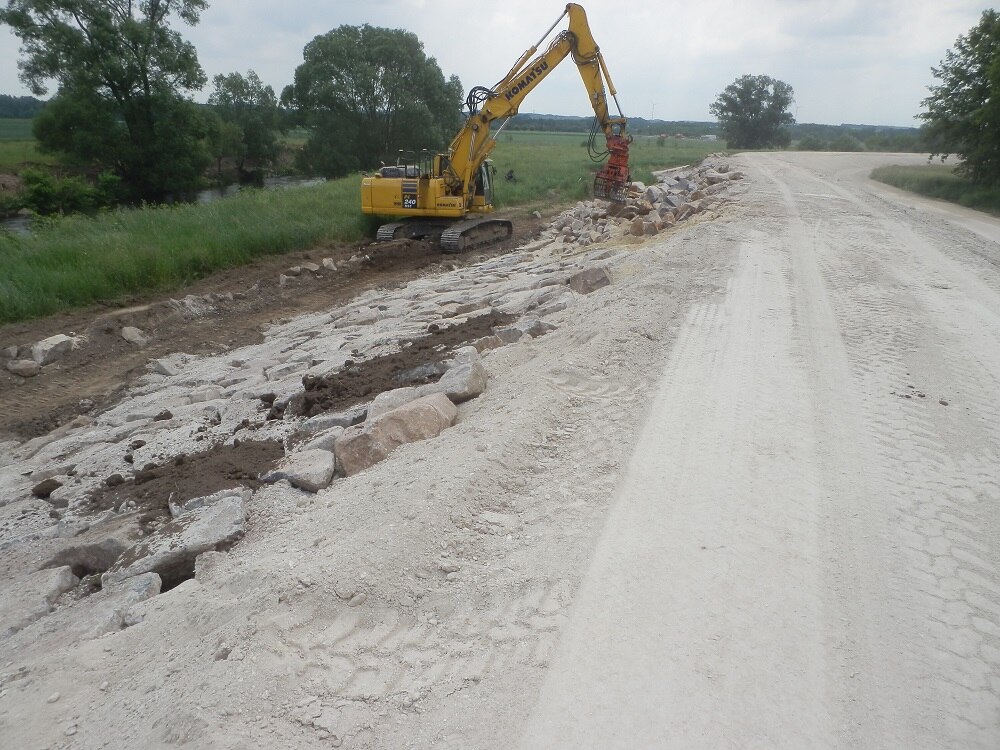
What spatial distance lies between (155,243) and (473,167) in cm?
745

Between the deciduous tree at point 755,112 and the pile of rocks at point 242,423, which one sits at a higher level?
→ the deciduous tree at point 755,112

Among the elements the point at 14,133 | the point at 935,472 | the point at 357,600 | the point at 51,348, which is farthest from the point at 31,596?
the point at 14,133

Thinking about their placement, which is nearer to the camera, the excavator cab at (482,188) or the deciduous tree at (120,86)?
the excavator cab at (482,188)

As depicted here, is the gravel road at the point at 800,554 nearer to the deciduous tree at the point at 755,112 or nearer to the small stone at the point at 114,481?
the small stone at the point at 114,481

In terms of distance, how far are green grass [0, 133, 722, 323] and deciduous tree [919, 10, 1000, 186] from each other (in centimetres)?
2014

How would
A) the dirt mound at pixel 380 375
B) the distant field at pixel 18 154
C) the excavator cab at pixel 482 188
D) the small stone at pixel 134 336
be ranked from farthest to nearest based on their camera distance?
1. the distant field at pixel 18 154
2. the excavator cab at pixel 482 188
3. the small stone at pixel 134 336
4. the dirt mound at pixel 380 375

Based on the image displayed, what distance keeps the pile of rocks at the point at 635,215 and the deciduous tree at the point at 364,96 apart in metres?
27.0

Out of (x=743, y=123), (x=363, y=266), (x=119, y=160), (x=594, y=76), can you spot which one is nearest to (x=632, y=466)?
(x=363, y=266)

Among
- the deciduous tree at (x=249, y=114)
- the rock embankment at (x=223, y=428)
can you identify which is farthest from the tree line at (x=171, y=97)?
the rock embankment at (x=223, y=428)

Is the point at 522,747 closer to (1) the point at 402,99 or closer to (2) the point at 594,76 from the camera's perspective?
(2) the point at 594,76

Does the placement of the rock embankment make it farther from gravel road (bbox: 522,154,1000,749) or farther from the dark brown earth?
gravel road (bbox: 522,154,1000,749)

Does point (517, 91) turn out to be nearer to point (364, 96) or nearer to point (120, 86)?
point (120, 86)

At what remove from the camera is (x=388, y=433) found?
5707 mm

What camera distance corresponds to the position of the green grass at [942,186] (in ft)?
72.6
